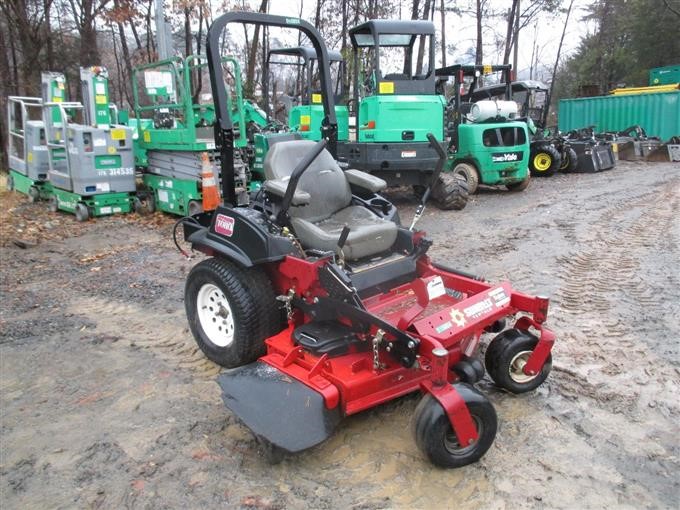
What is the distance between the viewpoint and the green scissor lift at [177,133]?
8125 millimetres

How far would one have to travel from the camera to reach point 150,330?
4.55m

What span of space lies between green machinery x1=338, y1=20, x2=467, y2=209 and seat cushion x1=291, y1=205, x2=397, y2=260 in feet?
17.1

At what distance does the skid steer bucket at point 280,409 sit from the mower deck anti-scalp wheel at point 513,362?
100cm

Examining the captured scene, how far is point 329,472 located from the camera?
2801 mm

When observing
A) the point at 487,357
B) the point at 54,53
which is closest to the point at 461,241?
the point at 487,357

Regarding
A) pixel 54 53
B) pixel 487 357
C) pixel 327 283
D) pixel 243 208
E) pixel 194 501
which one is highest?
pixel 54 53

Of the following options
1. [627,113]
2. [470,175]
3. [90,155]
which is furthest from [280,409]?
[627,113]

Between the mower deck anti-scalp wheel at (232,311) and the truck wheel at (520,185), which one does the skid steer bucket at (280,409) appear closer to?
the mower deck anti-scalp wheel at (232,311)

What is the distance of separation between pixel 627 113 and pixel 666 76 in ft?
16.3

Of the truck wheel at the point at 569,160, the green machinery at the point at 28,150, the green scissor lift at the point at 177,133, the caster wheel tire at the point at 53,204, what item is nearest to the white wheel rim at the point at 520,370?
the green scissor lift at the point at 177,133

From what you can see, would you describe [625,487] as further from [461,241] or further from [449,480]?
[461,241]

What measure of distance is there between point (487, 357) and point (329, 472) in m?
1.14

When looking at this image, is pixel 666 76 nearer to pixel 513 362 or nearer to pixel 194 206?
pixel 194 206

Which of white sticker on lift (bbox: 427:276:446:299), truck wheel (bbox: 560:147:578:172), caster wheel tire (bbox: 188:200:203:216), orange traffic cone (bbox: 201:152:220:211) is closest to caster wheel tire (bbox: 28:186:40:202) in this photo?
caster wheel tire (bbox: 188:200:203:216)
